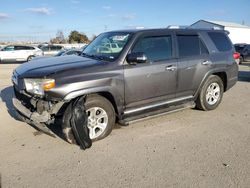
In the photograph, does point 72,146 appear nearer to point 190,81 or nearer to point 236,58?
point 190,81

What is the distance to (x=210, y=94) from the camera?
6.55m

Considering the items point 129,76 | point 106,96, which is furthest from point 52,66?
point 129,76

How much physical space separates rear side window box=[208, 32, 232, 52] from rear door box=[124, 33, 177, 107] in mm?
1514

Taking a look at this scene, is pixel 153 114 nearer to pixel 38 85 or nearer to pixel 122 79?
pixel 122 79

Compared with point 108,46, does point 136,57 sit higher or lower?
lower

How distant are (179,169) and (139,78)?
1843mm

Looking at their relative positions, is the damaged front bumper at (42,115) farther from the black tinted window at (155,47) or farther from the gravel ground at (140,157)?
the black tinted window at (155,47)

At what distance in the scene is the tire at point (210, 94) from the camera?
6.32 m

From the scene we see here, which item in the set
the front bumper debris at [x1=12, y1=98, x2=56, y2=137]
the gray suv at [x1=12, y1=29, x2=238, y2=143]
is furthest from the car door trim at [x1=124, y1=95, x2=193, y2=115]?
the front bumper debris at [x1=12, y1=98, x2=56, y2=137]

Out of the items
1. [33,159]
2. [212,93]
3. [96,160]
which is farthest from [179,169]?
[212,93]

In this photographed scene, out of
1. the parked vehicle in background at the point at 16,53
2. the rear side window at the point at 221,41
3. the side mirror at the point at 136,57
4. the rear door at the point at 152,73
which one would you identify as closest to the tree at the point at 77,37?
the parked vehicle in background at the point at 16,53

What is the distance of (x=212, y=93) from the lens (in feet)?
21.6

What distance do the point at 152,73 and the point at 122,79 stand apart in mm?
669

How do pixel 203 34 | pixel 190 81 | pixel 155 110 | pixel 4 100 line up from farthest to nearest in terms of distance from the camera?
pixel 4 100
pixel 203 34
pixel 190 81
pixel 155 110
